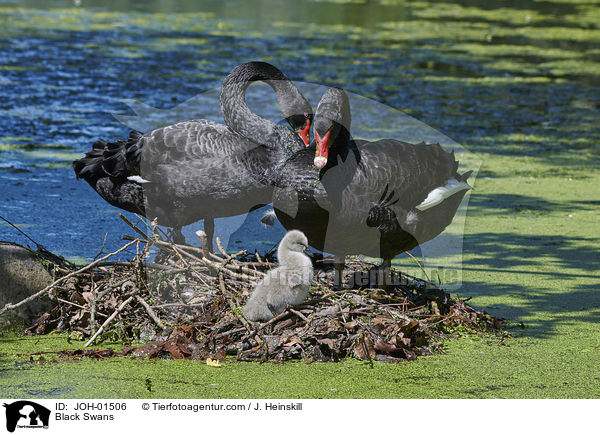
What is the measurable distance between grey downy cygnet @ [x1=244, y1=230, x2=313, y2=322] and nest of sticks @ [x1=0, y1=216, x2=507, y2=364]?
0.19 feet

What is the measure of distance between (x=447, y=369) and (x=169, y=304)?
139cm

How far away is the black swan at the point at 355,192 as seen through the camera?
4137 mm

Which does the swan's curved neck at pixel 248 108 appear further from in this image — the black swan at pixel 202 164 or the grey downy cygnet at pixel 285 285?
the grey downy cygnet at pixel 285 285

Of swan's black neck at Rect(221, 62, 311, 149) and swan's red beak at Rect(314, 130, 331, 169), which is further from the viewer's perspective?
swan's black neck at Rect(221, 62, 311, 149)

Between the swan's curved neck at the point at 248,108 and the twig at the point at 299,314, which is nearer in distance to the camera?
the twig at the point at 299,314

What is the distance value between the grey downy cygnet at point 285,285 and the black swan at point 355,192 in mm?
150

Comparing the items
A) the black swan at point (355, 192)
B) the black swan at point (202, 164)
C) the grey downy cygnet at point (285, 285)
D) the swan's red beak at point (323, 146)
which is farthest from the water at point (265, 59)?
the swan's red beak at point (323, 146)

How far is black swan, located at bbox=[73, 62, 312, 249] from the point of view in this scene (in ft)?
15.8

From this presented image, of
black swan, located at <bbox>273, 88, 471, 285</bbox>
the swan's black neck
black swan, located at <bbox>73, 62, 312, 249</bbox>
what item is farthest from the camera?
the swan's black neck

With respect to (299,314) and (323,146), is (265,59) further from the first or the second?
(299,314)
